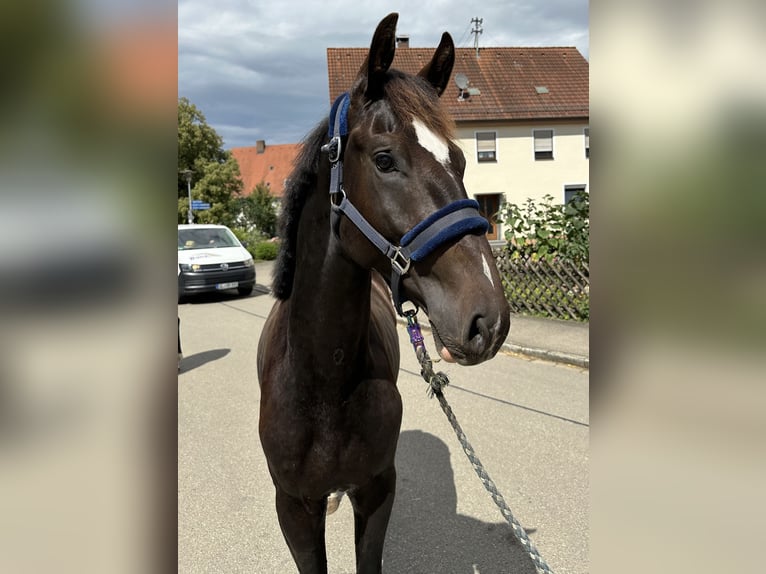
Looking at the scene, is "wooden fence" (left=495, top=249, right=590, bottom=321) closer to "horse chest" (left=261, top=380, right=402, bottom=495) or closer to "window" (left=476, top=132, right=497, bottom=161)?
"horse chest" (left=261, top=380, right=402, bottom=495)

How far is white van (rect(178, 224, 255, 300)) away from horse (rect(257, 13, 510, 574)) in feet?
35.6

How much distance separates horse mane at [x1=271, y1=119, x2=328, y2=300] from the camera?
1.79m

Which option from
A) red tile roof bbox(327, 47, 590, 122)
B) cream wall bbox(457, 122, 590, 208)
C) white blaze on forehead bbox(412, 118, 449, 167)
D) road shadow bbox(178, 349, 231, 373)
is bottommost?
road shadow bbox(178, 349, 231, 373)

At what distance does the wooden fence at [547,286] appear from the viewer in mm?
7949

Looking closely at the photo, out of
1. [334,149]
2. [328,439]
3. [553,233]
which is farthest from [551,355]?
[334,149]

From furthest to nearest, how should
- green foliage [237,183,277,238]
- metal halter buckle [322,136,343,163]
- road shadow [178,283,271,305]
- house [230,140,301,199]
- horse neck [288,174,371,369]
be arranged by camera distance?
house [230,140,301,199] → green foliage [237,183,277,238] → road shadow [178,283,271,305] → horse neck [288,174,371,369] → metal halter buckle [322,136,343,163]

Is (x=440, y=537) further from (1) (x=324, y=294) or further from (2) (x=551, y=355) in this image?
(2) (x=551, y=355)

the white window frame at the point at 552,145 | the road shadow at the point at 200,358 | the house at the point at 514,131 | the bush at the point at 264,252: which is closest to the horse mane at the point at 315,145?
the road shadow at the point at 200,358

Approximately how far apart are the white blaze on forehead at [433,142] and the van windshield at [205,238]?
41.5 ft

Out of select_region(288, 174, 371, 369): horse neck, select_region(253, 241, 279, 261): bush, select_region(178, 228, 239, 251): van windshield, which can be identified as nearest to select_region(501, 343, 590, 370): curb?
select_region(288, 174, 371, 369): horse neck
